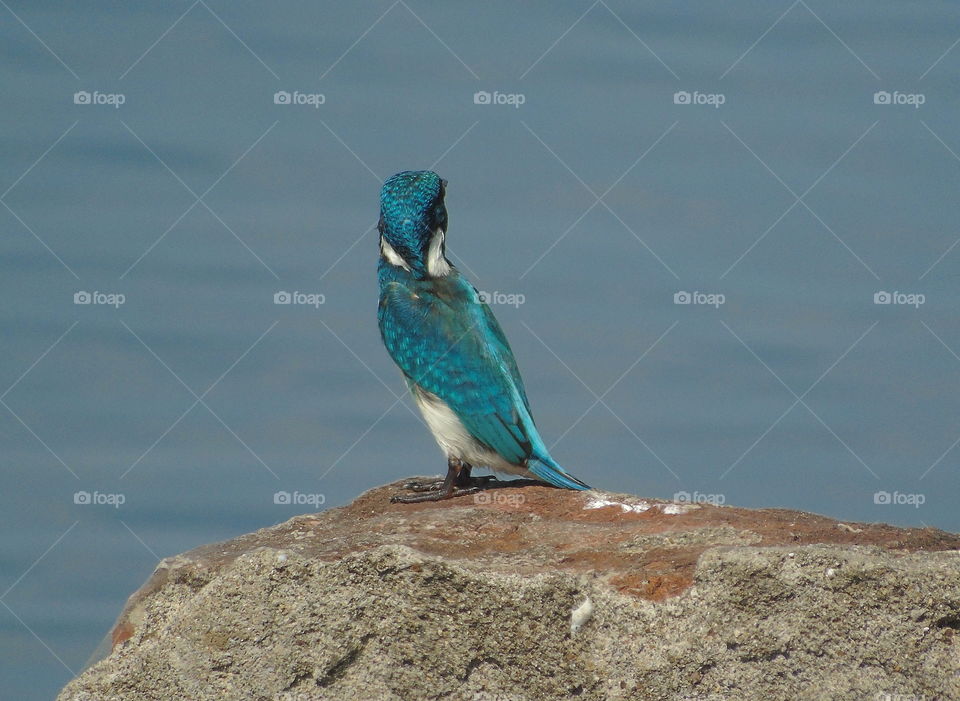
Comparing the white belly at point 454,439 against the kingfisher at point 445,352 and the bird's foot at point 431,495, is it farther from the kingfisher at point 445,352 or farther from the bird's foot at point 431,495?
the bird's foot at point 431,495

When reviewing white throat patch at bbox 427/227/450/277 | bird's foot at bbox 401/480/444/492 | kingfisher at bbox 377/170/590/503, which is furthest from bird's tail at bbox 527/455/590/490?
white throat patch at bbox 427/227/450/277

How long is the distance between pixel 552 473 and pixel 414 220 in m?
1.96

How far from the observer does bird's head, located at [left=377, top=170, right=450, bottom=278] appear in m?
8.23

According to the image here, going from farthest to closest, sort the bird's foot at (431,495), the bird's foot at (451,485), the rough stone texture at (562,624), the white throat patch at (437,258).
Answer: the white throat patch at (437,258) → the bird's foot at (451,485) → the bird's foot at (431,495) → the rough stone texture at (562,624)

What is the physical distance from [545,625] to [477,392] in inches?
108

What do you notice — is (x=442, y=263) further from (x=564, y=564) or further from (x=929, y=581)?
(x=929, y=581)

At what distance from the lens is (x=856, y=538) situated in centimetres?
569

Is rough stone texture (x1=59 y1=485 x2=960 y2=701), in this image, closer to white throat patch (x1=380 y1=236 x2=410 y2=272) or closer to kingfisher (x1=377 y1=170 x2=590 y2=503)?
kingfisher (x1=377 y1=170 x2=590 y2=503)

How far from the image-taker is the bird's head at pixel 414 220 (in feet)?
27.0

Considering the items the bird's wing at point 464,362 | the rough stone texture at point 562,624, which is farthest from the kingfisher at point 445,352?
the rough stone texture at point 562,624

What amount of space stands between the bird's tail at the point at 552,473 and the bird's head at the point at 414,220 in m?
1.56

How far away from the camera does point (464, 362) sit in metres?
7.96

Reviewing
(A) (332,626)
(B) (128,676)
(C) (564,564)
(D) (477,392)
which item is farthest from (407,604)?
(D) (477,392)

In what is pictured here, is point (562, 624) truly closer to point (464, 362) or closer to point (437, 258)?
point (464, 362)
